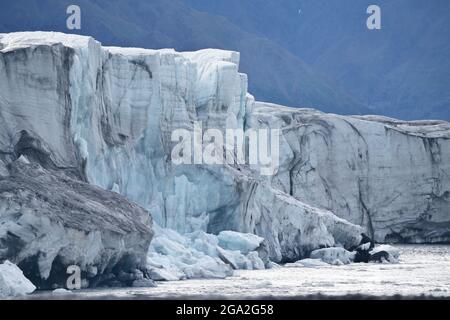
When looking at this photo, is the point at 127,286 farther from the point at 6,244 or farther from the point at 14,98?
the point at 14,98

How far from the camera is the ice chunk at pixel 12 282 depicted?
18.2m

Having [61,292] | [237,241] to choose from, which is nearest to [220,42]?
[237,241]

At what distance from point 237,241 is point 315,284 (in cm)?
383

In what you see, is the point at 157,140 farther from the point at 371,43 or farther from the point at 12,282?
the point at 371,43

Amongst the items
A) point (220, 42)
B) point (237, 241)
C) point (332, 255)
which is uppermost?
point (220, 42)

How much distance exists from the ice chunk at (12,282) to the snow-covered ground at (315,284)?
0.26m

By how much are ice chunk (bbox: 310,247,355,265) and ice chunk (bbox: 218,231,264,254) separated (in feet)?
9.21

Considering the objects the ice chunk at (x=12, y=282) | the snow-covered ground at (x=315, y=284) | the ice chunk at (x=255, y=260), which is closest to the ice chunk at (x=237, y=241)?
the ice chunk at (x=255, y=260)

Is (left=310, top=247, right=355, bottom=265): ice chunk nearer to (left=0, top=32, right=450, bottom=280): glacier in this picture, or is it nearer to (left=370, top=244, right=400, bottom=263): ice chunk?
(left=0, top=32, right=450, bottom=280): glacier

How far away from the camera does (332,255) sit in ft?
93.1

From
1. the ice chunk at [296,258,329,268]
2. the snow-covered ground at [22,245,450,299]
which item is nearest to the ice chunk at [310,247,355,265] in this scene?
the ice chunk at [296,258,329,268]

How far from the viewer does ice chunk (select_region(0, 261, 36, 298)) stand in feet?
59.6

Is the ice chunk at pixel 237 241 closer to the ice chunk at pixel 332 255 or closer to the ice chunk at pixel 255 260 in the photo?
the ice chunk at pixel 255 260
